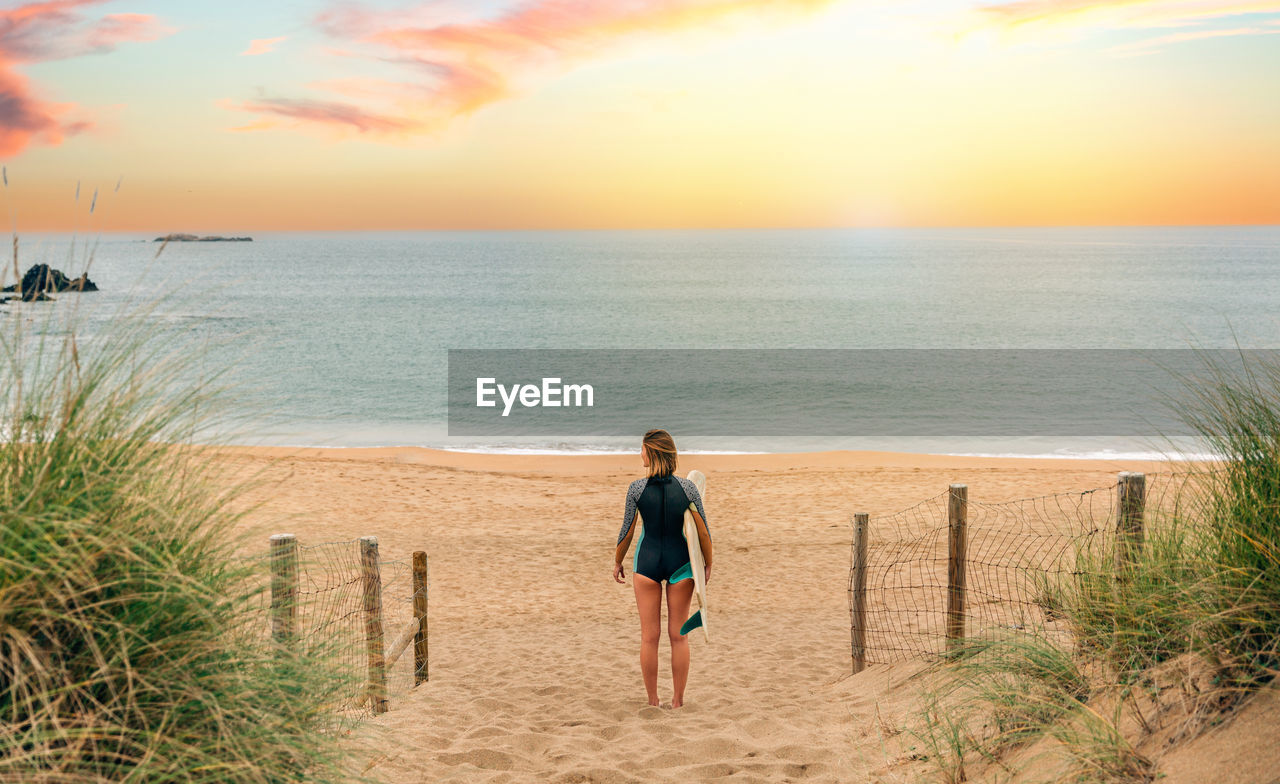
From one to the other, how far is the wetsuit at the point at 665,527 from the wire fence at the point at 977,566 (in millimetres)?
1605

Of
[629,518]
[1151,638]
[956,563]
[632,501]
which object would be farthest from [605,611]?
[1151,638]

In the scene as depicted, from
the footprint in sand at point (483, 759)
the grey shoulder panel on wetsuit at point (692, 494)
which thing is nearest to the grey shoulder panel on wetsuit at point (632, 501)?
the grey shoulder panel on wetsuit at point (692, 494)

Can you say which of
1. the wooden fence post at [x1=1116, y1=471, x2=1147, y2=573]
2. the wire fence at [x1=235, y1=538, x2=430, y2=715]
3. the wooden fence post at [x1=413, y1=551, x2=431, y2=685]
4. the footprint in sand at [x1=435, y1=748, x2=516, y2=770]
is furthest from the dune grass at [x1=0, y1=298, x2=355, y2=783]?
the wooden fence post at [x1=1116, y1=471, x2=1147, y2=573]

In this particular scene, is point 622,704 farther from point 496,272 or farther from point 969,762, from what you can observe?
point 496,272

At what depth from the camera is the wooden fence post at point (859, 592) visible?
7121 millimetres

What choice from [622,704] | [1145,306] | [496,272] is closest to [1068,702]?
[622,704]

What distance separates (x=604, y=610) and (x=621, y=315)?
6193cm

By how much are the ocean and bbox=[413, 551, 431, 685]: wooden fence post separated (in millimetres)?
Result: 1599

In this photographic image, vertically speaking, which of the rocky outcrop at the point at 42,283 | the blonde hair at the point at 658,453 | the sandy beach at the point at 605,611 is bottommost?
the sandy beach at the point at 605,611

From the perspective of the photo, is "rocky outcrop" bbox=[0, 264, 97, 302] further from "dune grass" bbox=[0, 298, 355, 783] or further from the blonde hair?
the blonde hair

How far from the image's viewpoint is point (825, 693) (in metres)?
6.87

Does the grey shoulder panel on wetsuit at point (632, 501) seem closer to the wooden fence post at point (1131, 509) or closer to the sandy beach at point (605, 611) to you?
the sandy beach at point (605, 611)

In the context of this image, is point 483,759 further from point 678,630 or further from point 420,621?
point 420,621

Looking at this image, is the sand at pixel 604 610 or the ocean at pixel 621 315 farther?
the ocean at pixel 621 315
